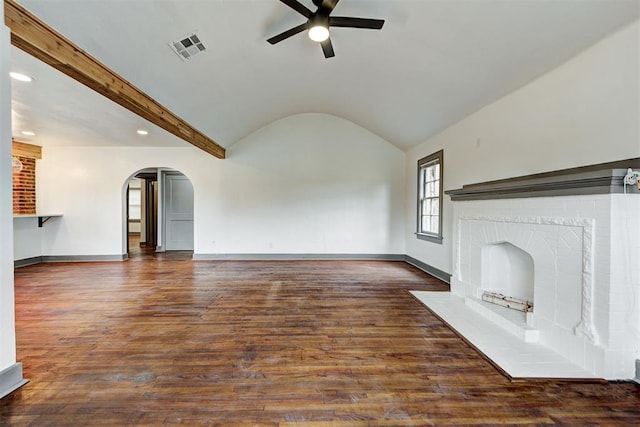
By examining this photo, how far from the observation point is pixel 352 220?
6.73m

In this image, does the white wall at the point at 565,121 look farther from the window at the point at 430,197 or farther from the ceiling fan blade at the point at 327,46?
the ceiling fan blade at the point at 327,46

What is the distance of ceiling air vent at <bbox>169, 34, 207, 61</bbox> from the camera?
2846 mm

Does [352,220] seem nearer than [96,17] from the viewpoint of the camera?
No

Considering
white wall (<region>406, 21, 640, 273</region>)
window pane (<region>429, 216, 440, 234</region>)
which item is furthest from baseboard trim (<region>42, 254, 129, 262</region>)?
white wall (<region>406, 21, 640, 273</region>)

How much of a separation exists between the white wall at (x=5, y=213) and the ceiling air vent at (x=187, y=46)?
4.14 feet

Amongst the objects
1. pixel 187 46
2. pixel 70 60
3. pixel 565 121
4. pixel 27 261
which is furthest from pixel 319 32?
pixel 27 261

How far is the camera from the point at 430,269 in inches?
212

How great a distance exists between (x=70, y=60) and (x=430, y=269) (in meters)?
5.60

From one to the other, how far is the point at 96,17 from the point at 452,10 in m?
2.92

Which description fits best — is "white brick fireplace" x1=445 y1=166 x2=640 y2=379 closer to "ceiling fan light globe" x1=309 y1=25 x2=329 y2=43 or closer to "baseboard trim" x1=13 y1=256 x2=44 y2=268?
"ceiling fan light globe" x1=309 y1=25 x2=329 y2=43

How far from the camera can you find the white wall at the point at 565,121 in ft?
7.01

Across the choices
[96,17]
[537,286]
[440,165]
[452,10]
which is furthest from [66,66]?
[440,165]

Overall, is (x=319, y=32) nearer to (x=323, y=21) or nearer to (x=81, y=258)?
(x=323, y=21)

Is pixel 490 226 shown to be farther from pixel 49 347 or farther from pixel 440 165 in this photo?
pixel 49 347
